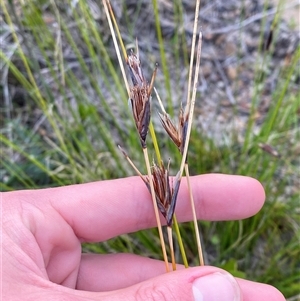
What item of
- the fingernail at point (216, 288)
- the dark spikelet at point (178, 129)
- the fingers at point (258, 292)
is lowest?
the fingers at point (258, 292)

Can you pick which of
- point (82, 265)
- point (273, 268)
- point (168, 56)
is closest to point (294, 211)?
point (273, 268)

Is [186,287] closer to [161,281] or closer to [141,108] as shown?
[161,281]

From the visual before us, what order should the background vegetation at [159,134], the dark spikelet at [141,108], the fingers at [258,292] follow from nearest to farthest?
the dark spikelet at [141,108], the fingers at [258,292], the background vegetation at [159,134]

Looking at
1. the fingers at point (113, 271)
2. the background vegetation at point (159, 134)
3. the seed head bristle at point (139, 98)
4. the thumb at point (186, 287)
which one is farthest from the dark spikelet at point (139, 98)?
the fingers at point (113, 271)

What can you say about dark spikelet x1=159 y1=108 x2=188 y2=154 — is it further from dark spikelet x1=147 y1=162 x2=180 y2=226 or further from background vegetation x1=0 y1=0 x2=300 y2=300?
background vegetation x1=0 y1=0 x2=300 y2=300

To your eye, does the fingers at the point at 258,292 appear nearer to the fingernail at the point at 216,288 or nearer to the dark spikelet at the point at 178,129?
the fingernail at the point at 216,288

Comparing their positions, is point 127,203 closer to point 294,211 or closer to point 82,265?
point 82,265

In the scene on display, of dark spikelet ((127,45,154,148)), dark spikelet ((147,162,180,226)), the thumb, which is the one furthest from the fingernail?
dark spikelet ((127,45,154,148))
